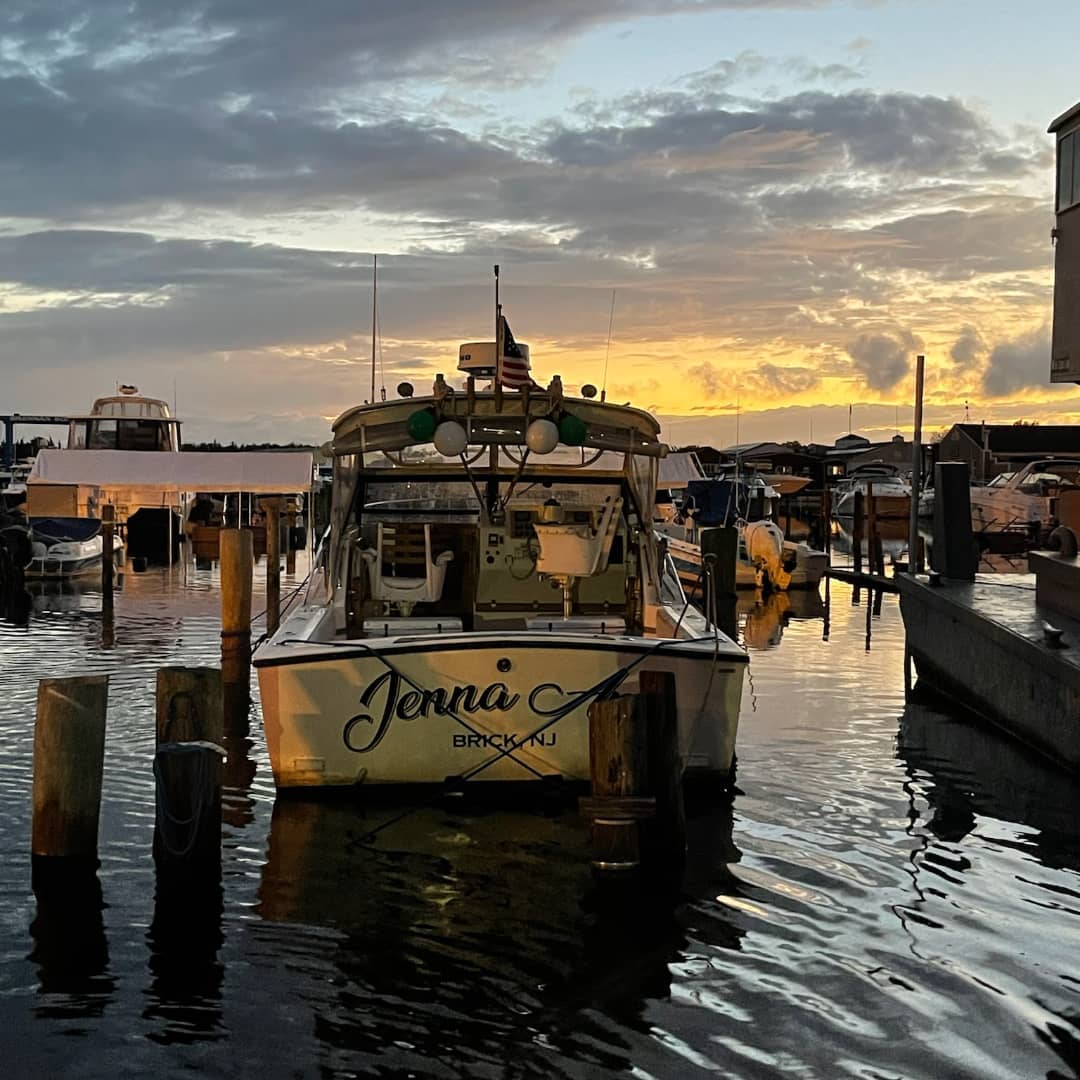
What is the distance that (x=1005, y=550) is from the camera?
A: 39.7 m

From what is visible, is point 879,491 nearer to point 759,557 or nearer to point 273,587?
point 759,557

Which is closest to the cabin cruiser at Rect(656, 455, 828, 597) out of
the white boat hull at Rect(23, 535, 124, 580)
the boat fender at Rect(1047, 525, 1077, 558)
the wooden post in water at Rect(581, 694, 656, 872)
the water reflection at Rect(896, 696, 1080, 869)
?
the boat fender at Rect(1047, 525, 1077, 558)

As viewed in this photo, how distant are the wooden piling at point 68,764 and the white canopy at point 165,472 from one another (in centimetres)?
3379

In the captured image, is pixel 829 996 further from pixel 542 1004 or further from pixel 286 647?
pixel 286 647

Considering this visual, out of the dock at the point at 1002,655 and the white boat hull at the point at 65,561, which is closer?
the dock at the point at 1002,655

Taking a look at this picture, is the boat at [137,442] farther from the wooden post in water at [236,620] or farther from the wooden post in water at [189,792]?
the wooden post in water at [189,792]

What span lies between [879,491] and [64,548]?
38827 mm

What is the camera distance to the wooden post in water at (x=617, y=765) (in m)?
9.39

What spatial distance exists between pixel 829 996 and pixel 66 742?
16.4 feet

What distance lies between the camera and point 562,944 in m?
8.58

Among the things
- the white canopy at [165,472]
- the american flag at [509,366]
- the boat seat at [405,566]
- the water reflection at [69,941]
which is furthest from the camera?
the white canopy at [165,472]

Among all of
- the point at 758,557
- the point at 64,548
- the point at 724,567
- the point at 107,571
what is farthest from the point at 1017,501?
the point at 107,571

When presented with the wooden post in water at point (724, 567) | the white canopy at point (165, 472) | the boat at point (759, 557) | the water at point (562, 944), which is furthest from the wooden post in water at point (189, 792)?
the white canopy at point (165, 472)

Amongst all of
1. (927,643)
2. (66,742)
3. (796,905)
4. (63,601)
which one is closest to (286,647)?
(66,742)
